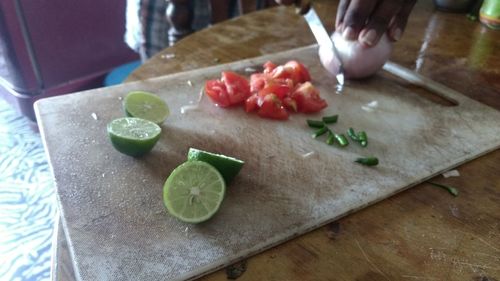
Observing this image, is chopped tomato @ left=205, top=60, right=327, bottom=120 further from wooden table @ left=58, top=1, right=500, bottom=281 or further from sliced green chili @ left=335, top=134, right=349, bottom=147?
wooden table @ left=58, top=1, right=500, bottom=281

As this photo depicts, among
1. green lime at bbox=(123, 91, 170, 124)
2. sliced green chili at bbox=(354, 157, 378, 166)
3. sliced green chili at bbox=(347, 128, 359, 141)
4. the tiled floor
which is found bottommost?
the tiled floor

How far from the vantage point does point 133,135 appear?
2.94ft

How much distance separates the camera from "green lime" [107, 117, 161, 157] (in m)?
0.88

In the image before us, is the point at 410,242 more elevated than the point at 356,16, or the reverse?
the point at 356,16

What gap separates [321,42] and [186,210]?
823 millimetres

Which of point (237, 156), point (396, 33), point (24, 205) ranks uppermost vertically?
point (396, 33)

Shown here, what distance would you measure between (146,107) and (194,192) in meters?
0.36

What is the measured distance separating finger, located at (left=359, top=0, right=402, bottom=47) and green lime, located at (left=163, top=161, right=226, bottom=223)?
0.69 m

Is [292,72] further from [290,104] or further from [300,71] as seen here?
[290,104]

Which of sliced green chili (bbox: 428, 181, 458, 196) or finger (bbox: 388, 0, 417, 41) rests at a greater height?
finger (bbox: 388, 0, 417, 41)

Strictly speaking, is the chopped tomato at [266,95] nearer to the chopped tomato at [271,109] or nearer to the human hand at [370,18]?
the chopped tomato at [271,109]

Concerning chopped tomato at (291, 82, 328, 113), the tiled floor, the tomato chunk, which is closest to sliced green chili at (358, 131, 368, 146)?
chopped tomato at (291, 82, 328, 113)

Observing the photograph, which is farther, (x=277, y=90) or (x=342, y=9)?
(x=342, y=9)

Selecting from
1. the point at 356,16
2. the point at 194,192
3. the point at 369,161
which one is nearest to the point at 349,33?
the point at 356,16
